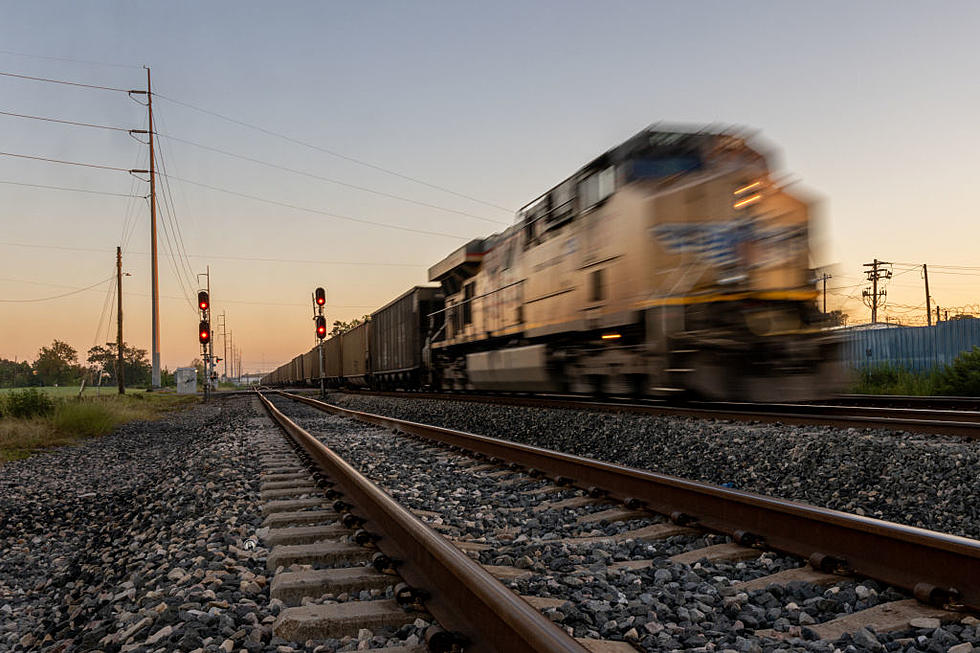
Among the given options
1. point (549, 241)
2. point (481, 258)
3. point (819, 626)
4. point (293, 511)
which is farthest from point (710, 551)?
point (481, 258)

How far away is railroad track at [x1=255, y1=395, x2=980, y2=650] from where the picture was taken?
7.57 ft

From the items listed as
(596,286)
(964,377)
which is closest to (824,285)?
(596,286)

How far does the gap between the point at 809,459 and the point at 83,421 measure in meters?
12.7

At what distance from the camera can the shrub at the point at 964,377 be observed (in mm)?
13719

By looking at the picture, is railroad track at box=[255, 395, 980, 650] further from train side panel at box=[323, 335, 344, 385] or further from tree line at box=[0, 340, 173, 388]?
tree line at box=[0, 340, 173, 388]

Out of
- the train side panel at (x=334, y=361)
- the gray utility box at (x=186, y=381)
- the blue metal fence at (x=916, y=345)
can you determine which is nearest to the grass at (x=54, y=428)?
the train side panel at (x=334, y=361)

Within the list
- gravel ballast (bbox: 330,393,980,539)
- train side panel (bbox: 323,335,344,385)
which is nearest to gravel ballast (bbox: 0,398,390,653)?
gravel ballast (bbox: 330,393,980,539)

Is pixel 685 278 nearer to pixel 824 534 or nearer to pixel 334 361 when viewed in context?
pixel 824 534

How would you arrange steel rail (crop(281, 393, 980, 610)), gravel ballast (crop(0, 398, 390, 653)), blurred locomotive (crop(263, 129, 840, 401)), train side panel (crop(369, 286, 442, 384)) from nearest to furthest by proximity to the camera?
gravel ballast (crop(0, 398, 390, 653))
steel rail (crop(281, 393, 980, 610))
blurred locomotive (crop(263, 129, 840, 401))
train side panel (crop(369, 286, 442, 384))

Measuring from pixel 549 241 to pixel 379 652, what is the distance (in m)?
8.71

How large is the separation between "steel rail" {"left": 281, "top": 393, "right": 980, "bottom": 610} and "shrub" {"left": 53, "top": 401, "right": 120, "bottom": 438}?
1114 centimetres

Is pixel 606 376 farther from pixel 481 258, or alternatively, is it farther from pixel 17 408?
pixel 17 408

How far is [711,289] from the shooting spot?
24.0 feet

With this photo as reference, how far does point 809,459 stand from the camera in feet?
17.9
